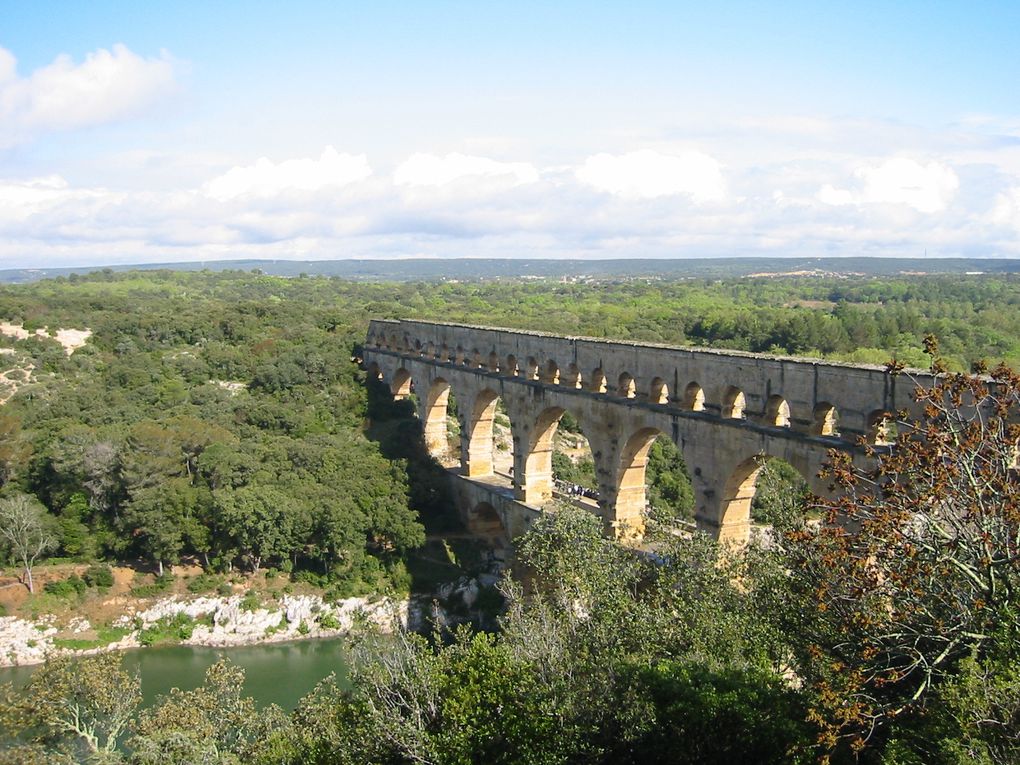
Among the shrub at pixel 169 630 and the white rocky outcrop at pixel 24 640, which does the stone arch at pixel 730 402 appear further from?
the white rocky outcrop at pixel 24 640

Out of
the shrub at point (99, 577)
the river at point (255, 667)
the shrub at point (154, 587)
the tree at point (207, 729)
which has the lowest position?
the river at point (255, 667)

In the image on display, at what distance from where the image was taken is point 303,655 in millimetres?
25469

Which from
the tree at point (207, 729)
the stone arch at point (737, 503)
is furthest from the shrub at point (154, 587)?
the stone arch at point (737, 503)

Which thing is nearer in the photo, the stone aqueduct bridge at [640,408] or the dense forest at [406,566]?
the dense forest at [406,566]

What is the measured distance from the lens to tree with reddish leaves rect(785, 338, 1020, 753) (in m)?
8.57

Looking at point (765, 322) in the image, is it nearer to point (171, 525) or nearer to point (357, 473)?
point (357, 473)

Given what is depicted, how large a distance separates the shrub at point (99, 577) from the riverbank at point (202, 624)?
A: 4.09 feet

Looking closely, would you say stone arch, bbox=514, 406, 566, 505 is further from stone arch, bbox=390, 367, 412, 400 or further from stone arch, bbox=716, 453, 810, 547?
stone arch, bbox=390, 367, 412, 400

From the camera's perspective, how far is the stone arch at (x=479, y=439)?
96.0 feet

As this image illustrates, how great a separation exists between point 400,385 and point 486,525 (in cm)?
935

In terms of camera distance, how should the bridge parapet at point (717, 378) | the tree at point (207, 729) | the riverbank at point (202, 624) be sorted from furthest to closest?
the riverbank at point (202, 624) → the bridge parapet at point (717, 378) → the tree at point (207, 729)

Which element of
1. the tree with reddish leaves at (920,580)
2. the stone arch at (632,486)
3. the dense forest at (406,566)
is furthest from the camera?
the stone arch at (632,486)

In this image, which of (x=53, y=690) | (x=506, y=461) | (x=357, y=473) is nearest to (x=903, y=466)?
(x=53, y=690)

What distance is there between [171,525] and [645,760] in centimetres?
2083
